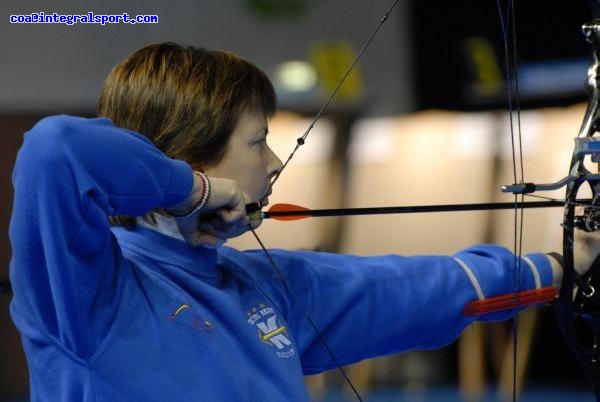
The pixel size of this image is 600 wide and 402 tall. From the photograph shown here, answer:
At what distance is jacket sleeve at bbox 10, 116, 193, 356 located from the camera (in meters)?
1.09

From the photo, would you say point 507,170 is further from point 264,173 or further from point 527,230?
point 264,173

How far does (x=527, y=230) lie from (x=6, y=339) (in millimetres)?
1401

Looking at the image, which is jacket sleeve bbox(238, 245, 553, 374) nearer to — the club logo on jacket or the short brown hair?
the club logo on jacket

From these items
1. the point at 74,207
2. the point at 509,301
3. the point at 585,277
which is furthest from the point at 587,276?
the point at 74,207

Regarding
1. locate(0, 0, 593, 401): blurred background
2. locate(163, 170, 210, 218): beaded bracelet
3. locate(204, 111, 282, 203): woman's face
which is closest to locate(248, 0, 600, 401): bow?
locate(204, 111, 282, 203): woman's face

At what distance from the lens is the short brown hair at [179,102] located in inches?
53.5

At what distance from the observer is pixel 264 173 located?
1.38 m

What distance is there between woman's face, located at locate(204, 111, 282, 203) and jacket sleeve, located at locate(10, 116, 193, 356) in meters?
0.17

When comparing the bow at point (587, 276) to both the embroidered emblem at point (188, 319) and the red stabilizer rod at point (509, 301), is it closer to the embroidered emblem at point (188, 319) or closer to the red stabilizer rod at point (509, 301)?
the red stabilizer rod at point (509, 301)

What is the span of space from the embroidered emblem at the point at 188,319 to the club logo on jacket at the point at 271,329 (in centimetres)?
9

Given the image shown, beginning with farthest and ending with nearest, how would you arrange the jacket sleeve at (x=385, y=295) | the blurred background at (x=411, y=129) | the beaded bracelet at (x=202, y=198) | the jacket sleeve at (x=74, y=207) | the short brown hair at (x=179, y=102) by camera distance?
the blurred background at (x=411, y=129) < the jacket sleeve at (x=385, y=295) < the short brown hair at (x=179, y=102) < the beaded bracelet at (x=202, y=198) < the jacket sleeve at (x=74, y=207)

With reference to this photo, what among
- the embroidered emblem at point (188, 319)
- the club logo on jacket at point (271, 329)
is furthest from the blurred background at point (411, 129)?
the embroidered emblem at point (188, 319)

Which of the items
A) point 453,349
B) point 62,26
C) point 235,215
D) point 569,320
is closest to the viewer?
point 235,215

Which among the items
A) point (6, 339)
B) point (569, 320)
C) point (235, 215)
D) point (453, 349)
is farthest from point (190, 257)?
point (453, 349)
